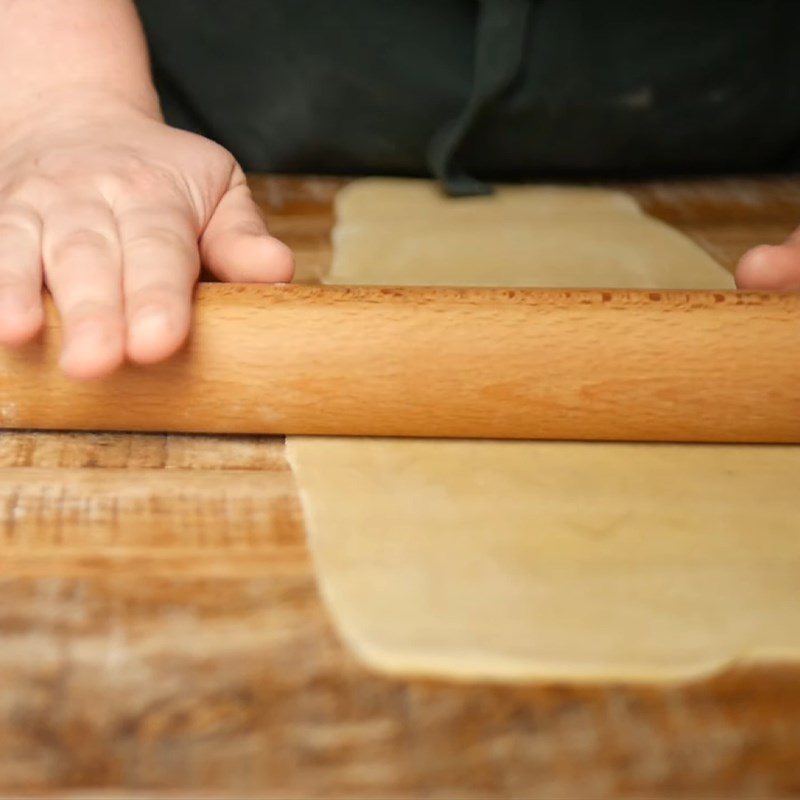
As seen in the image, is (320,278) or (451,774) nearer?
(451,774)

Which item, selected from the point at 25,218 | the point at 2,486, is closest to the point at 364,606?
the point at 2,486

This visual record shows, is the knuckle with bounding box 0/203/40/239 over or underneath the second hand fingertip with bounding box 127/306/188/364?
underneath

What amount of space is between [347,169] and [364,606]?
836mm

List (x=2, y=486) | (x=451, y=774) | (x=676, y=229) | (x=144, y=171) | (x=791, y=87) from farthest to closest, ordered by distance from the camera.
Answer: (x=791, y=87) → (x=676, y=229) → (x=144, y=171) → (x=2, y=486) → (x=451, y=774)

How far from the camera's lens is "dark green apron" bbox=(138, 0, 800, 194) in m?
1.27

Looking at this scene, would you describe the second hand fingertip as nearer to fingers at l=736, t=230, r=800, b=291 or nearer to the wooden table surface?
the wooden table surface

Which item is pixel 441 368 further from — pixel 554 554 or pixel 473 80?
pixel 473 80

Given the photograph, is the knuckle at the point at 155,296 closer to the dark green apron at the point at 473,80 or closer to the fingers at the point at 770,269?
the fingers at the point at 770,269

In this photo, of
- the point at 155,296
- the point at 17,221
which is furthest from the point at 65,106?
the point at 155,296

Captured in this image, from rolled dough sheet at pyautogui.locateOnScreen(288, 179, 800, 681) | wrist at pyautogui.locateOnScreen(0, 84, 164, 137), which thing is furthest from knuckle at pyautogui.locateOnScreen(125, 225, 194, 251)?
wrist at pyautogui.locateOnScreen(0, 84, 164, 137)

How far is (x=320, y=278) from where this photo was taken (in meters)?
1.03

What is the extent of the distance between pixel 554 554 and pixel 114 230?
379 mm

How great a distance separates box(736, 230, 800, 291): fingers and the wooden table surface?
399 mm

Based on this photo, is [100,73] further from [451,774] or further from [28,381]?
[451,774]
